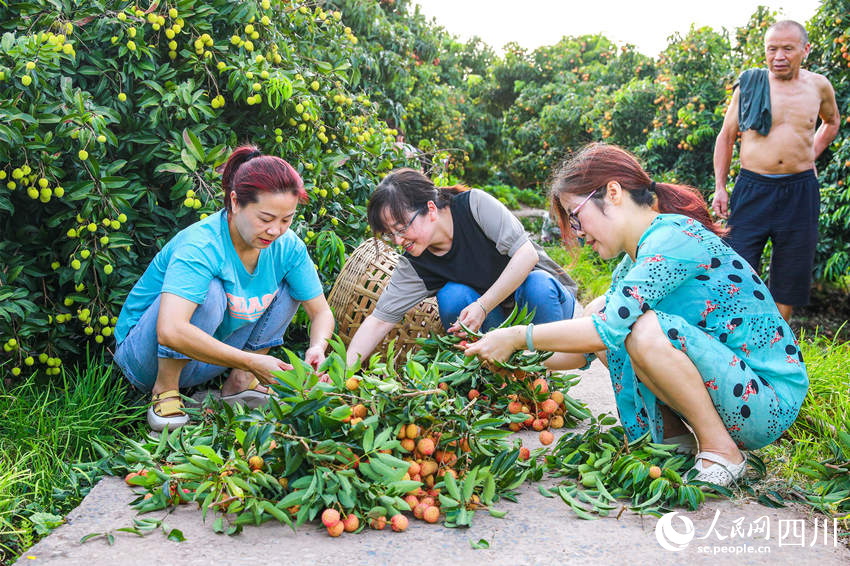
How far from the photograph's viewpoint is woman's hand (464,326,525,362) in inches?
83.2

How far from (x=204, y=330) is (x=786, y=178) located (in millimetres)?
2888

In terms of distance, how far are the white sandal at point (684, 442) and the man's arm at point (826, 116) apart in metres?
2.24

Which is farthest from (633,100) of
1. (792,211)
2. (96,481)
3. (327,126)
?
(96,481)

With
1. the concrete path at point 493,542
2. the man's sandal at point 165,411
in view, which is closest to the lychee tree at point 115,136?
the man's sandal at point 165,411

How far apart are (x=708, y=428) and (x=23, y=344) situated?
2.41m

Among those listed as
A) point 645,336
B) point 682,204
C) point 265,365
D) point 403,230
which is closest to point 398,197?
point 403,230

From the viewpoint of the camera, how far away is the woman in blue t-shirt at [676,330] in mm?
1934

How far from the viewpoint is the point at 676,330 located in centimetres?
193

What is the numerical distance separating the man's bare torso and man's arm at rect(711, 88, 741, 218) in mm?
158

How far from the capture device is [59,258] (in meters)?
2.85

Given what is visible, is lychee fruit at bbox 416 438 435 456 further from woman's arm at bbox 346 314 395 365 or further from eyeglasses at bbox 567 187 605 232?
woman's arm at bbox 346 314 395 365

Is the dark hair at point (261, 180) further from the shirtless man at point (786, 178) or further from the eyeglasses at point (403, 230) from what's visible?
the shirtless man at point (786, 178)

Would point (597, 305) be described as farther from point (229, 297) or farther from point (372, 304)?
point (229, 297)

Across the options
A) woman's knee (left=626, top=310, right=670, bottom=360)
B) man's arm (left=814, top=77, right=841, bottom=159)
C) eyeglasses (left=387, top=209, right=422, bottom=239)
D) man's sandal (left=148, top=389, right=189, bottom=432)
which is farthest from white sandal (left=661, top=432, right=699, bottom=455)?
man's arm (left=814, top=77, right=841, bottom=159)
